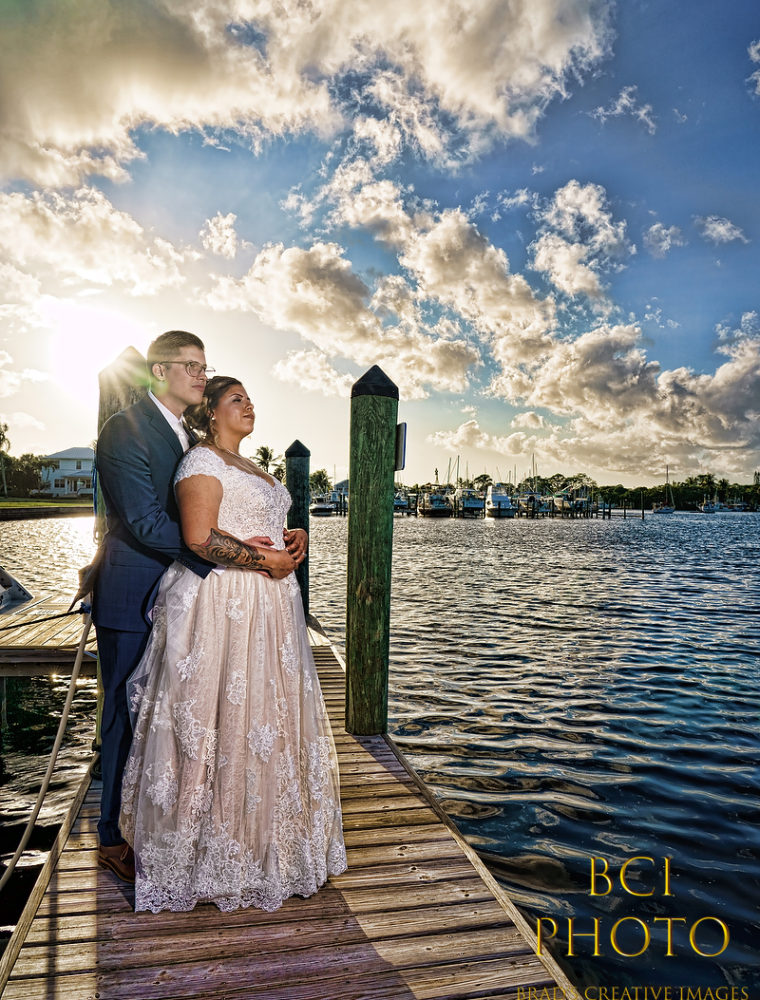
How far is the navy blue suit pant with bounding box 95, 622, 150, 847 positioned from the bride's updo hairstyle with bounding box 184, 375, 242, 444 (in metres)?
0.99

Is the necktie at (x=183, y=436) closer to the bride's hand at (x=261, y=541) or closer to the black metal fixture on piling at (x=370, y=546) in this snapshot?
the bride's hand at (x=261, y=541)

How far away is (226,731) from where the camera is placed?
103 inches

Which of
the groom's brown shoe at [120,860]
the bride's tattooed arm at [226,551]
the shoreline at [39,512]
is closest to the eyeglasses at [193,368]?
the bride's tattooed arm at [226,551]

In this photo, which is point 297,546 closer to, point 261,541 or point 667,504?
point 261,541

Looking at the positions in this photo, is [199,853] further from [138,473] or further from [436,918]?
[138,473]

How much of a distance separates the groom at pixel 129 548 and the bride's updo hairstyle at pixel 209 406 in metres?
0.07

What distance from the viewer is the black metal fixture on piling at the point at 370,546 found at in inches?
181

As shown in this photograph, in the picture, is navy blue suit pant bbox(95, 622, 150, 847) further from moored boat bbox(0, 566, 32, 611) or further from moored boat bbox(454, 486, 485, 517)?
moored boat bbox(454, 486, 485, 517)

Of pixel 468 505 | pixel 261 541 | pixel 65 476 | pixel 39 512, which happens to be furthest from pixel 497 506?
pixel 261 541

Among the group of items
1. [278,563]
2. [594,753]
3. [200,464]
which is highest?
[200,464]

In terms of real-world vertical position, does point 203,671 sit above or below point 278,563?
below

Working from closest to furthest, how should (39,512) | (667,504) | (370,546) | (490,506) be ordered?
(370,546) → (39,512) → (490,506) → (667,504)

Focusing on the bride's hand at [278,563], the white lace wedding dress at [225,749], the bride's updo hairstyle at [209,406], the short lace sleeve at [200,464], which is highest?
the bride's updo hairstyle at [209,406]

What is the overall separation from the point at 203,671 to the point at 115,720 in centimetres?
58
